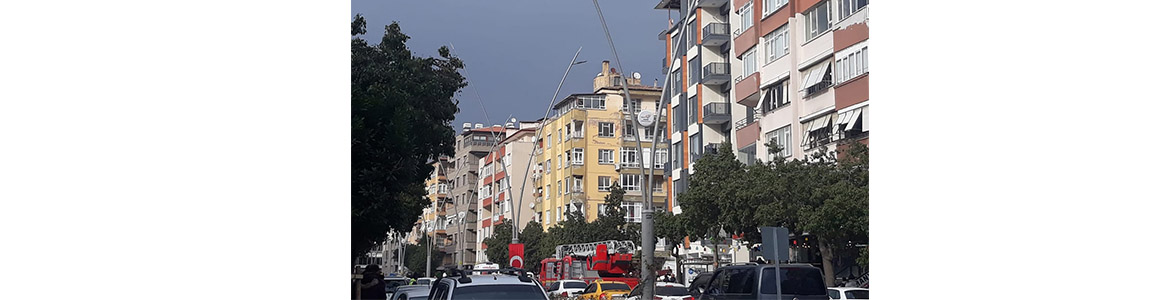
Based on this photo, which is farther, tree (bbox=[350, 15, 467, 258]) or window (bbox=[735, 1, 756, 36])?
window (bbox=[735, 1, 756, 36])

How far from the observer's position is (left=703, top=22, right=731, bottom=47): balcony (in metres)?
56.6

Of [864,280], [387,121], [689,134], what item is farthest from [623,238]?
[387,121]

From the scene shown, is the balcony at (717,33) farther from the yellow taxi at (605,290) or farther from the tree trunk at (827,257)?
the tree trunk at (827,257)

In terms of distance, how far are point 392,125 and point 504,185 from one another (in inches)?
3313

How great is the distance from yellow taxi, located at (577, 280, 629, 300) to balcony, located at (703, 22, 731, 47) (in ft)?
71.5

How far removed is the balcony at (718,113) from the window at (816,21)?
12949 millimetres

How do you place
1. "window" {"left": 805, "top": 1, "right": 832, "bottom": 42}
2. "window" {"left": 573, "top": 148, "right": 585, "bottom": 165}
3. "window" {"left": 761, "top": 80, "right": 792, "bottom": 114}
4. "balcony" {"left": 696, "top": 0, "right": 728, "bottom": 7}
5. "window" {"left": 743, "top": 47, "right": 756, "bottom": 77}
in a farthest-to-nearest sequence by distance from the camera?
"window" {"left": 573, "top": 148, "right": 585, "bottom": 165}
"balcony" {"left": 696, "top": 0, "right": 728, "bottom": 7}
"window" {"left": 743, "top": 47, "right": 756, "bottom": 77}
"window" {"left": 761, "top": 80, "right": 792, "bottom": 114}
"window" {"left": 805, "top": 1, "right": 832, "bottom": 42}

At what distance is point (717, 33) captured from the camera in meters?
56.8

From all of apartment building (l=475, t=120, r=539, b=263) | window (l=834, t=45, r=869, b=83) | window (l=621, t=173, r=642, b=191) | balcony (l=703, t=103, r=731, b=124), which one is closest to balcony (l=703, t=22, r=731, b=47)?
balcony (l=703, t=103, r=731, b=124)

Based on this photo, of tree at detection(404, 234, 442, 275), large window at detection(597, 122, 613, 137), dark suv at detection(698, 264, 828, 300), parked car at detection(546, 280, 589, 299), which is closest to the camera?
dark suv at detection(698, 264, 828, 300)

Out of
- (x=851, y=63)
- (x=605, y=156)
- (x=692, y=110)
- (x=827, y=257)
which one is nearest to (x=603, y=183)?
(x=605, y=156)

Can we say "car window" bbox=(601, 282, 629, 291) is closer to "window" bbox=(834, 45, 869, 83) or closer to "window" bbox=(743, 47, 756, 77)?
"window" bbox=(834, 45, 869, 83)

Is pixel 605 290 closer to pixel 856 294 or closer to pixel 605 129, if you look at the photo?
pixel 856 294
